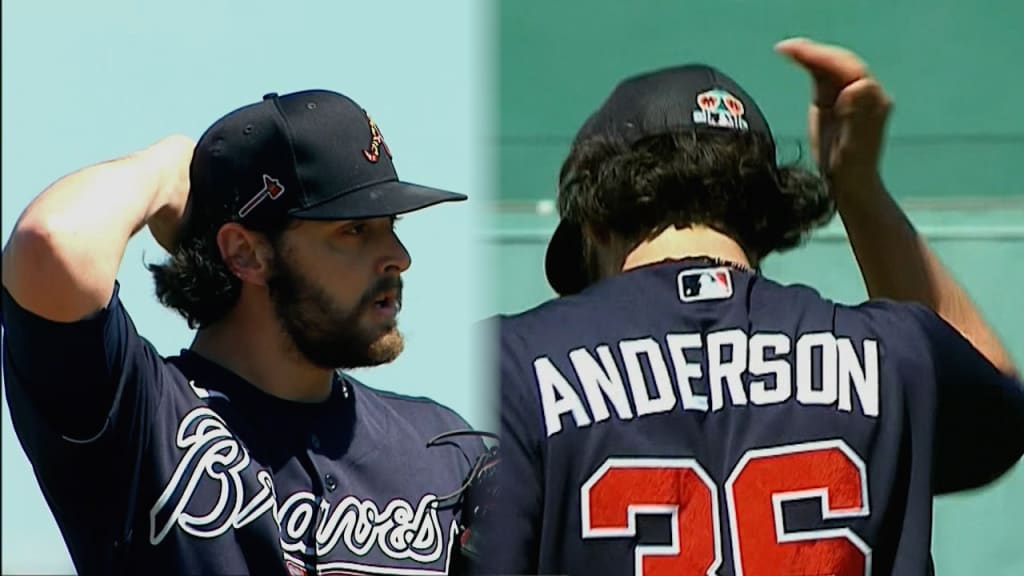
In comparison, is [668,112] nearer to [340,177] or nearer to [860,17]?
[340,177]

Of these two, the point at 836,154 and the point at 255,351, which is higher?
the point at 836,154

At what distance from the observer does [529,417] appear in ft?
6.82

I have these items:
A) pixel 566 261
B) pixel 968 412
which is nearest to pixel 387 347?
pixel 566 261

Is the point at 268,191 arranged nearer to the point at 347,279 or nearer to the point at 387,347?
the point at 347,279

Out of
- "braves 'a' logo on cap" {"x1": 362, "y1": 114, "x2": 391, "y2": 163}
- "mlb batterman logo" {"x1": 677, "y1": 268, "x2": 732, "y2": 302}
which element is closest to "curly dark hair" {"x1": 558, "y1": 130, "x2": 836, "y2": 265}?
"mlb batterman logo" {"x1": 677, "y1": 268, "x2": 732, "y2": 302}

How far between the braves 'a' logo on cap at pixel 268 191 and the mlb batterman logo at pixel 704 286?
3.04ft

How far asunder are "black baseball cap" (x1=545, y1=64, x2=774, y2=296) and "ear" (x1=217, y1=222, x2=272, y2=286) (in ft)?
2.45

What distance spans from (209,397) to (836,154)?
1074 mm

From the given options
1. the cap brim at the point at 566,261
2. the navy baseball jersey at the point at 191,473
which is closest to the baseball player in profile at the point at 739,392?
the cap brim at the point at 566,261

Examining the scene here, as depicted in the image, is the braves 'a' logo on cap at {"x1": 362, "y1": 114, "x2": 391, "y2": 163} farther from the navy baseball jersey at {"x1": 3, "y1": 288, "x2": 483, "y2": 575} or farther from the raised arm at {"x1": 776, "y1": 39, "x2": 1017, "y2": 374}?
the raised arm at {"x1": 776, "y1": 39, "x2": 1017, "y2": 374}

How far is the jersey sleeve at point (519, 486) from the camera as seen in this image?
6.82ft

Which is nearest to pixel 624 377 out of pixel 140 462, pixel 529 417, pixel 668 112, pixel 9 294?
pixel 529 417

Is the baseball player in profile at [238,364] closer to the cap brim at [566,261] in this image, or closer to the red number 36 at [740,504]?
the cap brim at [566,261]

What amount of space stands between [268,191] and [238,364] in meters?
0.29
